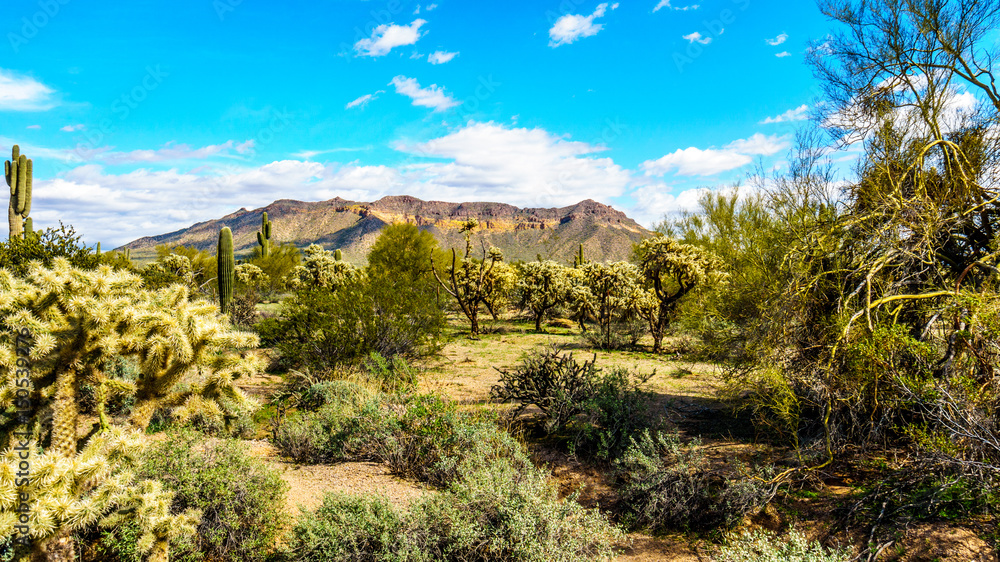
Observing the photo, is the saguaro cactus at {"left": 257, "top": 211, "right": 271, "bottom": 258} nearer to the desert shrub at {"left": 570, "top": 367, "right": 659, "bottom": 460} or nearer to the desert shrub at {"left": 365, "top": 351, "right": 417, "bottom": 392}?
the desert shrub at {"left": 365, "top": 351, "right": 417, "bottom": 392}

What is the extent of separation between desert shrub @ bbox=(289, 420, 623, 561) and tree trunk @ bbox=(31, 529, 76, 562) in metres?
1.55

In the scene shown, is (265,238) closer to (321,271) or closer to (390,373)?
(321,271)

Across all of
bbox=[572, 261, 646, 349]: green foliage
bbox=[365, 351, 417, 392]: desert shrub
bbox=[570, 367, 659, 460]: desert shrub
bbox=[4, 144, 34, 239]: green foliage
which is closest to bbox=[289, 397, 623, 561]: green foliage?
bbox=[570, 367, 659, 460]: desert shrub

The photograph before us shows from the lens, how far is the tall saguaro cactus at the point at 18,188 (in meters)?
16.7

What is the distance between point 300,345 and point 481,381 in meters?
4.44

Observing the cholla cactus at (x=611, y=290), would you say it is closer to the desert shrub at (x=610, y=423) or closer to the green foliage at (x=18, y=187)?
the desert shrub at (x=610, y=423)

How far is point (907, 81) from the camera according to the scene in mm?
6098

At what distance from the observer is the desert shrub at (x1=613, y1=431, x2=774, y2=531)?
522cm

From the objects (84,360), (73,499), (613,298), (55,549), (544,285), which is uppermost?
(544,285)

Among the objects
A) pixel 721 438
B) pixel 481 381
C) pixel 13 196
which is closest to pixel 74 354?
pixel 721 438

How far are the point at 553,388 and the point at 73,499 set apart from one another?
20.5ft

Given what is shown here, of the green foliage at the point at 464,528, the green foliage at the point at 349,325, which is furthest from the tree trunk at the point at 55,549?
the green foliage at the point at 349,325

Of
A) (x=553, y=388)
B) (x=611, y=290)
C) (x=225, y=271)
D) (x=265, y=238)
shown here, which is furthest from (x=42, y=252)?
(x=265, y=238)

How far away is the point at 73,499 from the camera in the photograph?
10.3ft
